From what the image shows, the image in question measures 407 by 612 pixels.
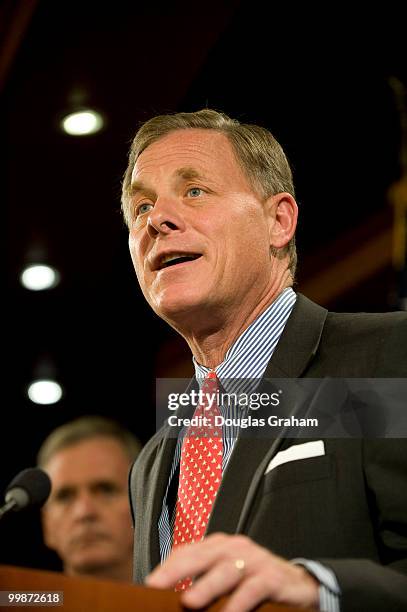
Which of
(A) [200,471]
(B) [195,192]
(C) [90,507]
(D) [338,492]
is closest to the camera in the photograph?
(D) [338,492]

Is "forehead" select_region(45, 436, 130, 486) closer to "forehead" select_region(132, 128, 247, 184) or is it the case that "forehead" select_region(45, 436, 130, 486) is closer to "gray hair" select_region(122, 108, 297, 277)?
"gray hair" select_region(122, 108, 297, 277)

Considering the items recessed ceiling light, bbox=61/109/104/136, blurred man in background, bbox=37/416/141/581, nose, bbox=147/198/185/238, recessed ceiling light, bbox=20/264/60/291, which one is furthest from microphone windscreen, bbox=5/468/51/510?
recessed ceiling light, bbox=20/264/60/291

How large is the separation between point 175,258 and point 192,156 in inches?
8.9

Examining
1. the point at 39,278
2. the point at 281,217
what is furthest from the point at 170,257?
the point at 39,278

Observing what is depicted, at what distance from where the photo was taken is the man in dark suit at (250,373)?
0.98 meters

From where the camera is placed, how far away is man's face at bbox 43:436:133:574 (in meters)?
2.71

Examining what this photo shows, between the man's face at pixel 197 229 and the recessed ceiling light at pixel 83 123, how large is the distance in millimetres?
1425

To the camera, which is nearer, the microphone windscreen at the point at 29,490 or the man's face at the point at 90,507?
the microphone windscreen at the point at 29,490

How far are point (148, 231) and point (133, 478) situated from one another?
464mm

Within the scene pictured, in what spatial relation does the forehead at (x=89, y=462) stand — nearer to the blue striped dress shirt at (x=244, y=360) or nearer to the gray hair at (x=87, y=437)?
the gray hair at (x=87, y=437)

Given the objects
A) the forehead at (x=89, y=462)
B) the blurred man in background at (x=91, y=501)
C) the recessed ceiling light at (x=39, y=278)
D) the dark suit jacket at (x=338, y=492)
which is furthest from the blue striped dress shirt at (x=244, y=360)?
the recessed ceiling light at (x=39, y=278)

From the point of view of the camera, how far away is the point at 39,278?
3.97m

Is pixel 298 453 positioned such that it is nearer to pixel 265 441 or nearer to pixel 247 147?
pixel 265 441

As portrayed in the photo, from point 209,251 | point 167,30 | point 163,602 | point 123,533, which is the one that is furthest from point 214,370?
point 167,30
